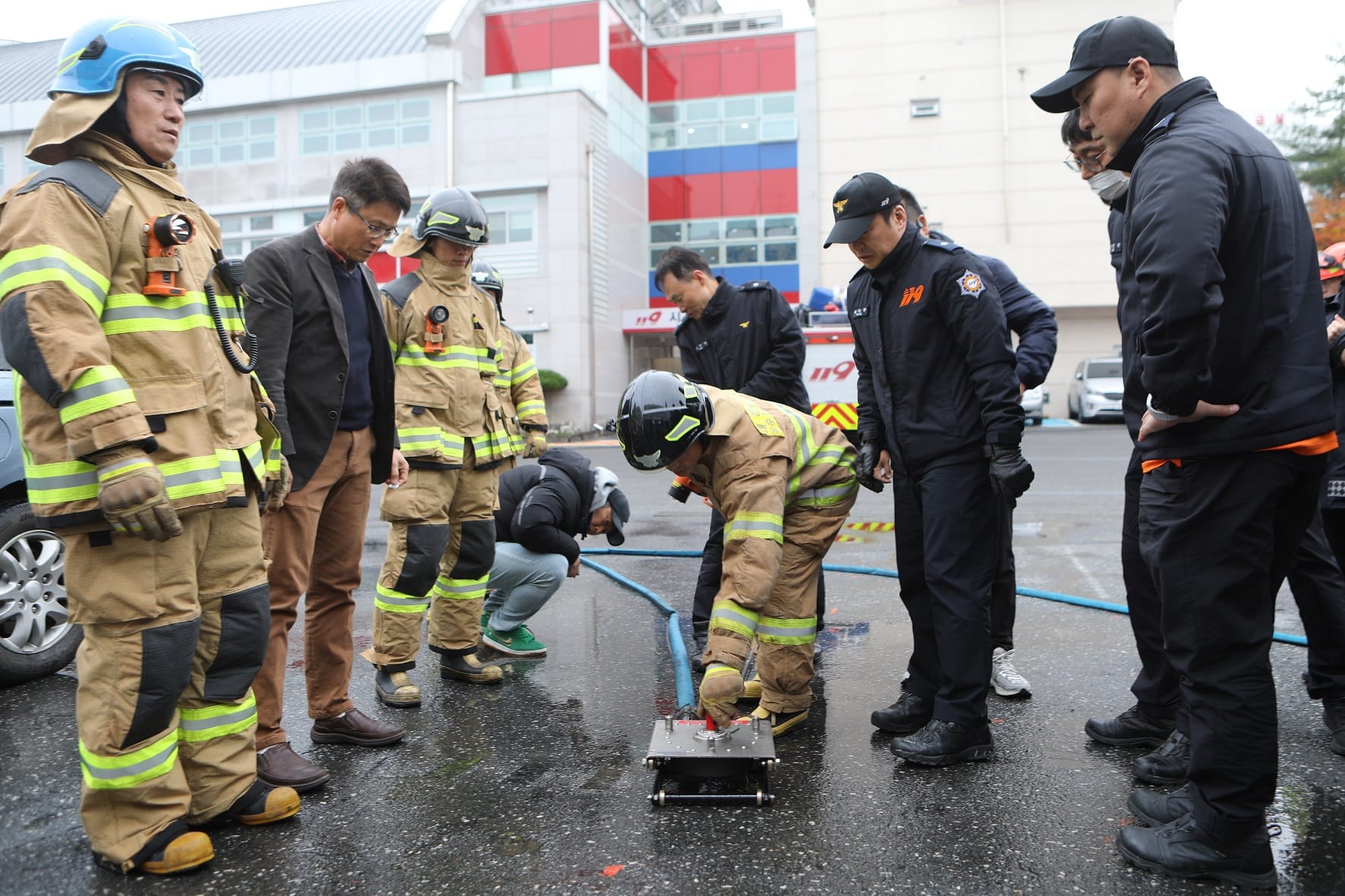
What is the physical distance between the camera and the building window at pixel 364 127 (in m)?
31.3

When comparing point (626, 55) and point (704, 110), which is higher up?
point (626, 55)

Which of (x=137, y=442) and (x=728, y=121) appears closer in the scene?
(x=137, y=442)

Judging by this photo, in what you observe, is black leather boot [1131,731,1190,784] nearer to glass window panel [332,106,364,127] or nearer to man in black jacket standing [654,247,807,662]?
man in black jacket standing [654,247,807,662]

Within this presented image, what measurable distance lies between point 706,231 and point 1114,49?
33196mm

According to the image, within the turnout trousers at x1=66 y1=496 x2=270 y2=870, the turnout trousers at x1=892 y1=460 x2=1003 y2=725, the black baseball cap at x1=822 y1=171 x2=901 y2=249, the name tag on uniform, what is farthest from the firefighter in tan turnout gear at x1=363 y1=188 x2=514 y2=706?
the turnout trousers at x1=892 y1=460 x2=1003 y2=725

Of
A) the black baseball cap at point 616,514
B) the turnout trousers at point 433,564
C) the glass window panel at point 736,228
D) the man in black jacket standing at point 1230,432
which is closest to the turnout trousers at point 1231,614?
the man in black jacket standing at point 1230,432

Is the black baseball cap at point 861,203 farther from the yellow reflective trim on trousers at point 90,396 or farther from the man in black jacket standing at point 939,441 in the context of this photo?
the yellow reflective trim on trousers at point 90,396

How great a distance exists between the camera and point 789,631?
394 cm

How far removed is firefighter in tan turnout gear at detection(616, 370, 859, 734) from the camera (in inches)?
134

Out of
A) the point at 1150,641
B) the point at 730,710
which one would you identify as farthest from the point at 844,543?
the point at 730,710

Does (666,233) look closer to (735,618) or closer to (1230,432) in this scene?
(735,618)

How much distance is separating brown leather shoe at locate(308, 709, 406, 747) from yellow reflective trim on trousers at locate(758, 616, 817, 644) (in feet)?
4.85

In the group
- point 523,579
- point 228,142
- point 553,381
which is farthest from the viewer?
point 228,142

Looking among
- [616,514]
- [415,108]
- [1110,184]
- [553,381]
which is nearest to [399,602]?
[616,514]
